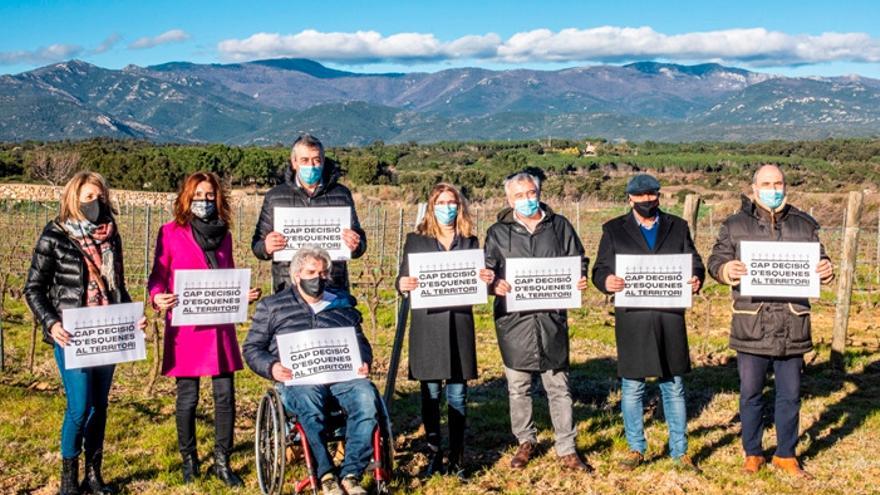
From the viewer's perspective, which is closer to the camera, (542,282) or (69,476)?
(69,476)

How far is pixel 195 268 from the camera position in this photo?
5.09 m

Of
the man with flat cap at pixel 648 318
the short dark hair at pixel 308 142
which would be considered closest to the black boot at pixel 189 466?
the short dark hair at pixel 308 142

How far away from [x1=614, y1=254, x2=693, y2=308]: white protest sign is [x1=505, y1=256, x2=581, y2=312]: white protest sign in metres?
0.30

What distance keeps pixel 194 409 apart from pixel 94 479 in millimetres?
714

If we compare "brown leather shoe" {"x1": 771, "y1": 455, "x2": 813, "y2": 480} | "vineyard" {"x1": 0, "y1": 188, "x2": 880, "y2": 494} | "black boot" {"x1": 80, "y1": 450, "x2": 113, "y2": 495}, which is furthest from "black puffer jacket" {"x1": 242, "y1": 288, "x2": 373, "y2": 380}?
"brown leather shoe" {"x1": 771, "y1": 455, "x2": 813, "y2": 480}

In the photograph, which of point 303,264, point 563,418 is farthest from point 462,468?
point 303,264

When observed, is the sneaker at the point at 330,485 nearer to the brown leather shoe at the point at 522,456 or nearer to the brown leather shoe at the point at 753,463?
the brown leather shoe at the point at 522,456

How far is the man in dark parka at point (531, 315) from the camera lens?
5.35 m

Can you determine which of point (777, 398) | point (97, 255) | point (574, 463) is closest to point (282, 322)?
point (97, 255)

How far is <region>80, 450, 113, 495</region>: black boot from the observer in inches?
201

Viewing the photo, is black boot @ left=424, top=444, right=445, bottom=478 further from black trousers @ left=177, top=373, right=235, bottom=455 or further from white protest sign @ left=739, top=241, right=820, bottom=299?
white protest sign @ left=739, top=241, right=820, bottom=299

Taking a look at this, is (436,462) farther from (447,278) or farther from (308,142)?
(308,142)

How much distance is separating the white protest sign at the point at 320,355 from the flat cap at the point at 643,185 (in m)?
1.90

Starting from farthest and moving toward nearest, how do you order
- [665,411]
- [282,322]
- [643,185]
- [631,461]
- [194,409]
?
[631,461] < [665,411] < [643,185] < [194,409] < [282,322]
